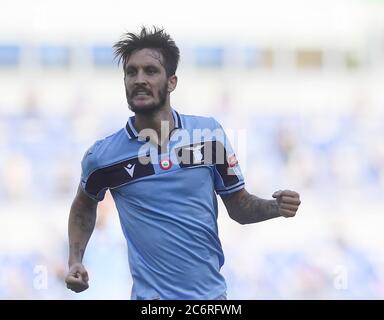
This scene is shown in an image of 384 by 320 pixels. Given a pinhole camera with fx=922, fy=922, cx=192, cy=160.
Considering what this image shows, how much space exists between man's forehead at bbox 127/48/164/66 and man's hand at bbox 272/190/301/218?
2.85ft

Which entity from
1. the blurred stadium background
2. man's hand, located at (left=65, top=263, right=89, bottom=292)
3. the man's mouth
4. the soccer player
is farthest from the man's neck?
the blurred stadium background

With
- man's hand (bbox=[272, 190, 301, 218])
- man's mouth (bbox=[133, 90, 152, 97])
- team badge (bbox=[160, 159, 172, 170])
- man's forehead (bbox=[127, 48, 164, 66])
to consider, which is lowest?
man's hand (bbox=[272, 190, 301, 218])

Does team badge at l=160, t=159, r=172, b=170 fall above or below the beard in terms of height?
below

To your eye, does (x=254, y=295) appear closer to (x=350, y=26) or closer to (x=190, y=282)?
(x=350, y=26)

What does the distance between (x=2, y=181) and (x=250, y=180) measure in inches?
99.9

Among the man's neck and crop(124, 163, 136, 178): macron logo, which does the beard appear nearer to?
the man's neck

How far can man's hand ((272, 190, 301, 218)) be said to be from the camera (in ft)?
13.4

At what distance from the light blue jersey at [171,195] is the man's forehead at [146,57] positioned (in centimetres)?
27

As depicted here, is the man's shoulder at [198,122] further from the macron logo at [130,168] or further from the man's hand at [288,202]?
the man's hand at [288,202]

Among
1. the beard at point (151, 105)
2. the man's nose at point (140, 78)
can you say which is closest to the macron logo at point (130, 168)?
the beard at point (151, 105)

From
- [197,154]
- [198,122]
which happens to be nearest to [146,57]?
[198,122]

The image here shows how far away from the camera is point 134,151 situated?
14.3 ft

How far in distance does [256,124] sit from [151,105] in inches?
227

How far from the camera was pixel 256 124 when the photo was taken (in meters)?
9.95
